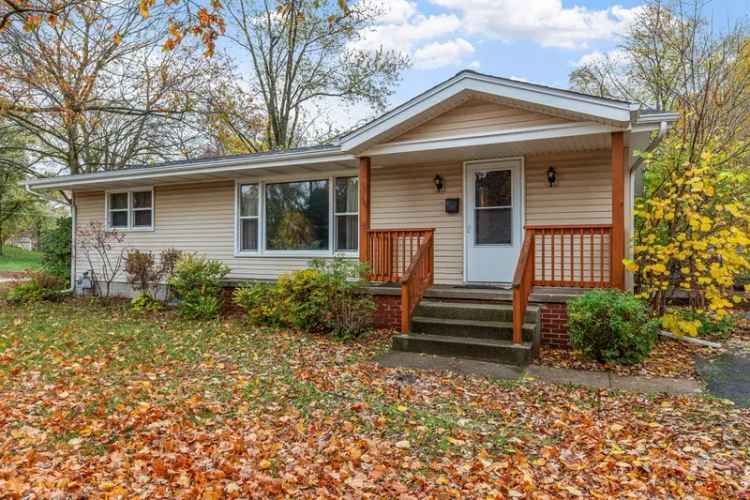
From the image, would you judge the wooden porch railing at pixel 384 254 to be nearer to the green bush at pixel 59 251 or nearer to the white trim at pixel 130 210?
the white trim at pixel 130 210

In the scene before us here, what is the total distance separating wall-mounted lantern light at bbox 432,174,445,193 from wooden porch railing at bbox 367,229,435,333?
92cm

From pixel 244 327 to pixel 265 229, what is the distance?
2.57 metres

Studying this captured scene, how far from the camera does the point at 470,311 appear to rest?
6.40m

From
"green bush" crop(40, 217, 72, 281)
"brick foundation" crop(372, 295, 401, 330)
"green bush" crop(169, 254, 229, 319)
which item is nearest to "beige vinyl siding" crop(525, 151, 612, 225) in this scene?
"brick foundation" crop(372, 295, 401, 330)

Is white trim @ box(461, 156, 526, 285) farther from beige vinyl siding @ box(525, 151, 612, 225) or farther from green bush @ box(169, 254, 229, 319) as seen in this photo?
green bush @ box(169, 254, 229, 319)

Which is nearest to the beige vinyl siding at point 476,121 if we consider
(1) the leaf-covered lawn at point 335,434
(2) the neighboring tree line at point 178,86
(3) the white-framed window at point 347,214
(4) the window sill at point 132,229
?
(3) the white-framed window at point 347,214

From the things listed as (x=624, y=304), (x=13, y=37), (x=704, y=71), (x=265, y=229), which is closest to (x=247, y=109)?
(x=13, y=37)

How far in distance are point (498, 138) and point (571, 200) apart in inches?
66.9

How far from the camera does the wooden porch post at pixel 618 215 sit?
590cm

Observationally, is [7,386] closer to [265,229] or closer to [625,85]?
[265,229]

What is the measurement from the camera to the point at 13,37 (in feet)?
42.6

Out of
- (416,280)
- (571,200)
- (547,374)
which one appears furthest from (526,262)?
(571,200)

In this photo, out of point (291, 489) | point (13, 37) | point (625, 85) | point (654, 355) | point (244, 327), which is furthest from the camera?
point (625, 85)

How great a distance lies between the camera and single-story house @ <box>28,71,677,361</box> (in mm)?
6074
